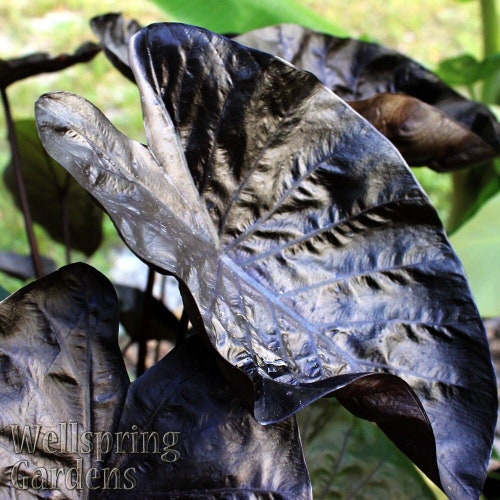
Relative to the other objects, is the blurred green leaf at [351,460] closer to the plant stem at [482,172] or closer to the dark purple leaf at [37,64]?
the dark purple leaf at [37,64]

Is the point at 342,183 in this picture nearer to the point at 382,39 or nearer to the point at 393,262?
the point at 393,262

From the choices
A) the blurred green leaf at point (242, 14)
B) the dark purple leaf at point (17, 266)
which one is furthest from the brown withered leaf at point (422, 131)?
the dark purple leaf at point (17, 266)

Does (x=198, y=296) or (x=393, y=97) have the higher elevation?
(x=393, y=97)

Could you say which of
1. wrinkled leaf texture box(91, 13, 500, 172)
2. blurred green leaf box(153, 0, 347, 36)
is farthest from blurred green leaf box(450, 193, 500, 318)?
blurred green leaf box(153, 0, 347, 36)

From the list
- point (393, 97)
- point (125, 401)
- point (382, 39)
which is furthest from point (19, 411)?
point (382, 39)

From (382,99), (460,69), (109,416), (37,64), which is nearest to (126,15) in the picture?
(460,69)

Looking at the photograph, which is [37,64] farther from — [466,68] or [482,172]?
[482,172]
